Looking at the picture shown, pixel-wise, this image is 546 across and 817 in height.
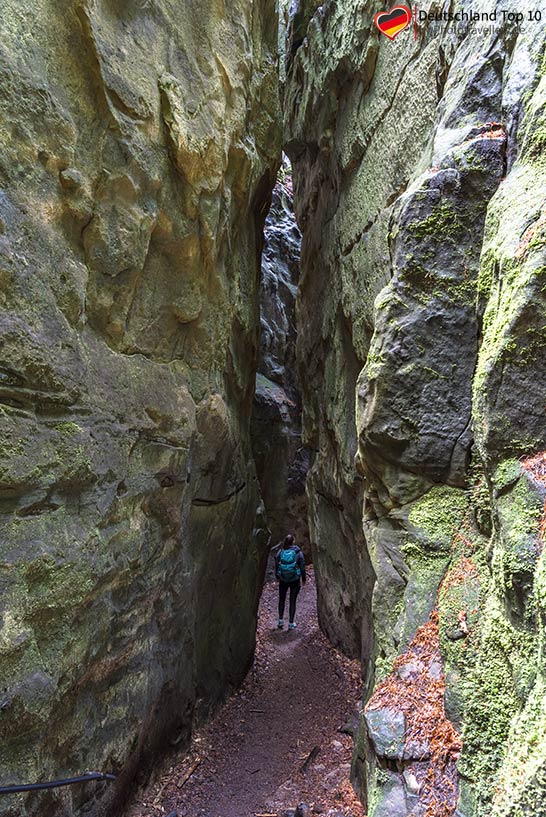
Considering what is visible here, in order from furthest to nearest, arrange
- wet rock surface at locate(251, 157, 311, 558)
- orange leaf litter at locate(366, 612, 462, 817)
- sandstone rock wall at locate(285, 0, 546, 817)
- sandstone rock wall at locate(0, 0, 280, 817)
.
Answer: wet rock surface at locate(251, 157, 311, 558) < sandstone rock wall at locate(0, 0, 280, 817) < orange leaf litter at locate(366, 612, 462, 817) < sandstone rock wall at locate(285, 0, 546, 817)

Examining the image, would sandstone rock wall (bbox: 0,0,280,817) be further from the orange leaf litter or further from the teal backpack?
the teal backpack

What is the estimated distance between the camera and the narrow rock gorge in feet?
12.7

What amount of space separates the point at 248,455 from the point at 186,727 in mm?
5125

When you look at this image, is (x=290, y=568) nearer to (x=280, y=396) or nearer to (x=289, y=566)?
(x=289, y=566)

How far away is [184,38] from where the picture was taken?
Answer: 6.80 metres

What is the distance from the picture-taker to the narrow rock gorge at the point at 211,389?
3.87 m

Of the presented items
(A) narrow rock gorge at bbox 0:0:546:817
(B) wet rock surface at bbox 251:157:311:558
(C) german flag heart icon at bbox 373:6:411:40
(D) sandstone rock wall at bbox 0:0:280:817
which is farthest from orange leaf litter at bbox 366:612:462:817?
(B) wet rock surface at bbox 251:157:311:558

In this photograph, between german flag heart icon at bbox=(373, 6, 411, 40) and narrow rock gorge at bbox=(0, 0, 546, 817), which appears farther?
german flag heart icon at bbox=(373, 6, 411, 40)

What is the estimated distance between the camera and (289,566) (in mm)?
12773

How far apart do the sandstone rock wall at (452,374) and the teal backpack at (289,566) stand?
8.39 ft

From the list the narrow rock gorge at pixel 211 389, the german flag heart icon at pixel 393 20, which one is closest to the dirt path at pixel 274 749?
the narrow rock gorge at pixel 211 389

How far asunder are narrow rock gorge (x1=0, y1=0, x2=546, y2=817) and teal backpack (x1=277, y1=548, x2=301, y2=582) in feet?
12.3

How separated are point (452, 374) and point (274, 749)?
20.9 feet

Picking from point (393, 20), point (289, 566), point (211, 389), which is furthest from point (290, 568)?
point (393, 20)
